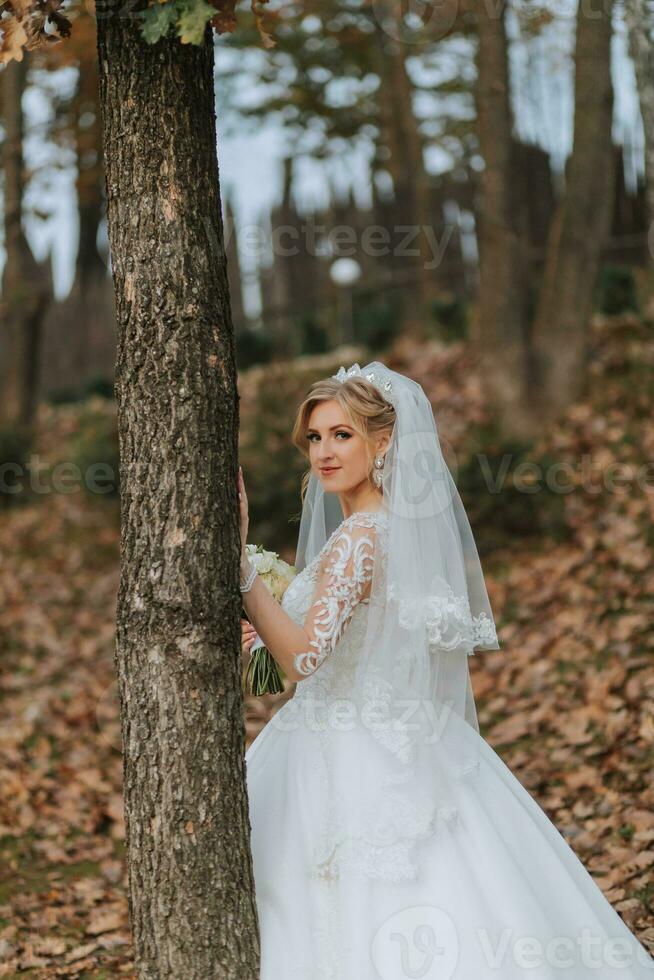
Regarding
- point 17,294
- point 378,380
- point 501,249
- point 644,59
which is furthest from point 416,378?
point 378,380

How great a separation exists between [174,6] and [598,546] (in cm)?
626

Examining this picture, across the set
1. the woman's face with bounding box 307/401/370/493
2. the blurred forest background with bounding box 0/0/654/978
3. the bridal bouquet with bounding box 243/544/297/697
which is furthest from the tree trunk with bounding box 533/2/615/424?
the bridal bouquet with bounding box 243/544/297/697

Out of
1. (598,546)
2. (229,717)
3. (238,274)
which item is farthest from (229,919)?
(238,274)

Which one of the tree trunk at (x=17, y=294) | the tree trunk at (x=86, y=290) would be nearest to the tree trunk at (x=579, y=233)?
the tree trunk at (x=17, y=294)

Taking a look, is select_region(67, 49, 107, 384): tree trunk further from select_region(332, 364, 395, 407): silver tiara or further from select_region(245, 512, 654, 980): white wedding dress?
select_region(245, 512, 654, 980): white wedding dress

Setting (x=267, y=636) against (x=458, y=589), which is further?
(x=458, y=589)

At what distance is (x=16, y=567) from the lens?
11547 millimetres

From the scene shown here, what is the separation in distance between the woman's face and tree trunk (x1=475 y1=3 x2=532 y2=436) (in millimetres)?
6237

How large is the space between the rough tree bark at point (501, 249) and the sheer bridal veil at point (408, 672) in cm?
624

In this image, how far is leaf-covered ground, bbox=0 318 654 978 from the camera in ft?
16.2

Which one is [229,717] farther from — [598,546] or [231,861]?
[598,546]

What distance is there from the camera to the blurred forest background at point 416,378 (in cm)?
595

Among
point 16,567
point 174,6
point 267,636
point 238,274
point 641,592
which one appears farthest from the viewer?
point 238,274

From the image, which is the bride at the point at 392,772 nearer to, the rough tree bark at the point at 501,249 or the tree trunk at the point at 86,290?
the rough tree bark at the point at 501,249
